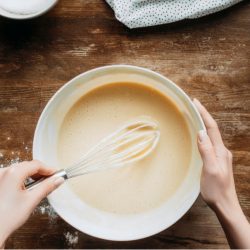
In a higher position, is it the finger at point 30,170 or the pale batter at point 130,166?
the finger at point 30,170

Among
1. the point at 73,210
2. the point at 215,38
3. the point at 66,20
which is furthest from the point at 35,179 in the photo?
the point at 215,38

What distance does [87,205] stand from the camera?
916 millimetres

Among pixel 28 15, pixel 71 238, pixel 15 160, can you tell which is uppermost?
pixel 28 15

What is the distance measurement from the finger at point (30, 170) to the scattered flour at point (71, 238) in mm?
179

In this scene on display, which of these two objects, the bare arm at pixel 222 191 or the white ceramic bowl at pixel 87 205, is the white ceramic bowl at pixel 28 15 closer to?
the white ceramic bowl at pixel 87 205

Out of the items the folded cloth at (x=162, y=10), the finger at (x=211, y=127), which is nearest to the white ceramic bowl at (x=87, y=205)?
the finger at (x=211, y=127)

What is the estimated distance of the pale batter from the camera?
0.91 meters

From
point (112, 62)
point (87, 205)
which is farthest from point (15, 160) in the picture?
point (112, 62)

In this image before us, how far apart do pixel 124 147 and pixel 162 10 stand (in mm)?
283

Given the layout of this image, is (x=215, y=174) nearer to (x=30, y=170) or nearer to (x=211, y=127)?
(x=211, y=127)

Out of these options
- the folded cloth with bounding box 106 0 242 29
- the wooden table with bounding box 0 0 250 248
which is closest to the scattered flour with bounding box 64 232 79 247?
the wooden table with bounding box 0 0 250 248

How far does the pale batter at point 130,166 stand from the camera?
913 mm

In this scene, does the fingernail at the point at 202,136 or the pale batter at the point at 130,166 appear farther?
the pale batter at the point at 130,166

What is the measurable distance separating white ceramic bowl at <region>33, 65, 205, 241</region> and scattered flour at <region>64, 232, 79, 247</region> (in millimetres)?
46
